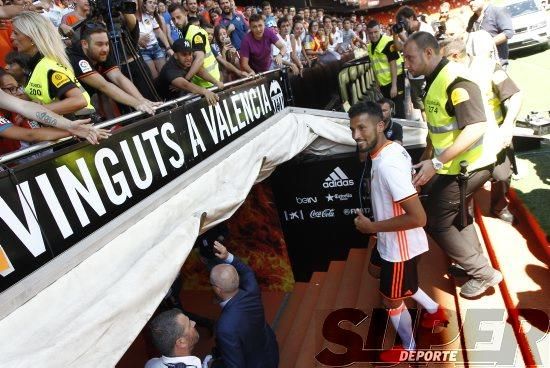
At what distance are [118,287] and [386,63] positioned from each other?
6.88 m

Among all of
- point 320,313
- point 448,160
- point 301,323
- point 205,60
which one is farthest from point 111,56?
point 301,323

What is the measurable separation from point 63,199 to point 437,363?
9.39ft

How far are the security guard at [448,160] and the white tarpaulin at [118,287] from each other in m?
1.54

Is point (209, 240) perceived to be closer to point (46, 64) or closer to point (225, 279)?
point (225, 279)

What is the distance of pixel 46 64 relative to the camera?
288 cm

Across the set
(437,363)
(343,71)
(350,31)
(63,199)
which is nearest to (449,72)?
(437,363)

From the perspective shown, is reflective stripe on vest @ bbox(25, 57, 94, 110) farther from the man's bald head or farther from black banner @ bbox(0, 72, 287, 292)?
the man's bald head

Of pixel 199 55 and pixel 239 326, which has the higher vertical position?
pixel 199 55

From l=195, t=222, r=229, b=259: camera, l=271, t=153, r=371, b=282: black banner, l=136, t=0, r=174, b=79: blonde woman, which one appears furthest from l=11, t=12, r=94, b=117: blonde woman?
l=271, t=153, r=371, b=282: black banner

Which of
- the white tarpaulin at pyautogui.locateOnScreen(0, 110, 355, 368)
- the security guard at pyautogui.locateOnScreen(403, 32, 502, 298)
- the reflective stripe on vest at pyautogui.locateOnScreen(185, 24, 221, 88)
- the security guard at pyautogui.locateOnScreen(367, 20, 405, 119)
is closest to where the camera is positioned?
the white tarpaulin at pyautogui.locateOnScreen(0, 110, 355, 368)

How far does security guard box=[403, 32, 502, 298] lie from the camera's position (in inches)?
122

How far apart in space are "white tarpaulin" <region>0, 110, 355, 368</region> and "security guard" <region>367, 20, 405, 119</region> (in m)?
5.14

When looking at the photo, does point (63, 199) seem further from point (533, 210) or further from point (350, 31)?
point (350, 31)

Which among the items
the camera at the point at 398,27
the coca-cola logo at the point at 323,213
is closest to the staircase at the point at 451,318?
the coca-cola logo at the point at 323,213
